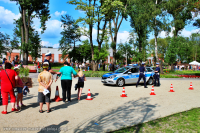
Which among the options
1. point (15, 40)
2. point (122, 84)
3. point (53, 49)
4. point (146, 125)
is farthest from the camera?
point (53, 49)

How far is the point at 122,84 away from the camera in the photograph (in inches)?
533

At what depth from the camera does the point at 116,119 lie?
536 centimetres

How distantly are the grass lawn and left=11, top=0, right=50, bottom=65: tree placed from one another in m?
30.6

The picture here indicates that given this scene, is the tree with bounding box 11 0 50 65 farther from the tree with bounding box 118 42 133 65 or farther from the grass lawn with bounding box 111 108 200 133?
the grass lawn with bounding box 111 108 200 133

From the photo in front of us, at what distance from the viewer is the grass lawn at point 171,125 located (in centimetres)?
432

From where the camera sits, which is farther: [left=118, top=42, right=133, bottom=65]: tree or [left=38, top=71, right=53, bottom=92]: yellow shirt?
[left=118, top=42, right=133, bottom=65]: tree

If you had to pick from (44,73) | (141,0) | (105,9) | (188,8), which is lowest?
(44,73)

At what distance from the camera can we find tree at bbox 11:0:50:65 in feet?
102

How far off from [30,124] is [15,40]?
2218 inches

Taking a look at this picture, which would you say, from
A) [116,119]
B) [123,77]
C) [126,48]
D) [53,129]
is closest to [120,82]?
[123,77]

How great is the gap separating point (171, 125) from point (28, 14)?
34.5 metres

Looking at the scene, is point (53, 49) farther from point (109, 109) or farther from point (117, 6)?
point (109, 109)

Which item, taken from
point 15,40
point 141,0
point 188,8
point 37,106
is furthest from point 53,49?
point 37,106

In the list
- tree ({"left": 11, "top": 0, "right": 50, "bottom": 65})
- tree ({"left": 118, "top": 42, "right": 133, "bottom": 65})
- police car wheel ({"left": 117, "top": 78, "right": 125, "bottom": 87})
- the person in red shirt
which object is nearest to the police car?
police car wheel ({"left": 117, "top": 78, "right": 125, "bottom": 87})
